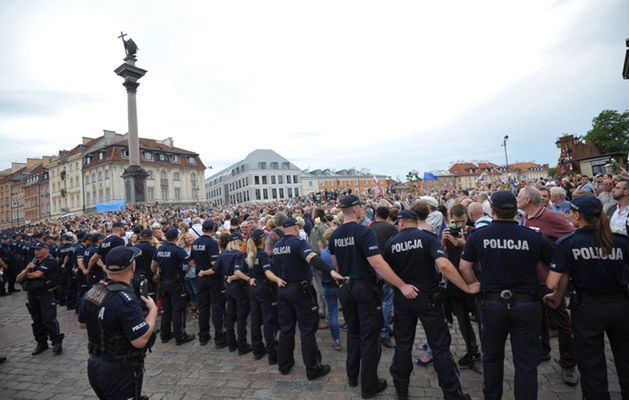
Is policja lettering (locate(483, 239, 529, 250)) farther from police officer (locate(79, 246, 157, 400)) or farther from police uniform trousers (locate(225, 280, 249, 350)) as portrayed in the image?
police uniform trousers (locate(225, 280, 249, 350))

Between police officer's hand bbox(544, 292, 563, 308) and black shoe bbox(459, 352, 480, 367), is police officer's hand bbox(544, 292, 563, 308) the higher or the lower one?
the higher one

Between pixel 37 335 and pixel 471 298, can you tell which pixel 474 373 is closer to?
pixel 471 298

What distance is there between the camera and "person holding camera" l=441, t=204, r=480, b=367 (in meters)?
4.59

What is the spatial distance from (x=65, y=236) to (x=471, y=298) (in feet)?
36.2

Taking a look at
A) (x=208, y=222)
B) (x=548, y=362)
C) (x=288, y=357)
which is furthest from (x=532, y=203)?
(x=208, y=222)

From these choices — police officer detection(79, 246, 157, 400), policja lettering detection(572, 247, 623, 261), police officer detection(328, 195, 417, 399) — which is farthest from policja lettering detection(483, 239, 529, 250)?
police officer detection(79, 246, 157, 400)

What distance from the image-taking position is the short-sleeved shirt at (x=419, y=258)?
3.81 meters

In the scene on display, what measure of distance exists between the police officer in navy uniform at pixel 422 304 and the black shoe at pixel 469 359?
0.96 meters

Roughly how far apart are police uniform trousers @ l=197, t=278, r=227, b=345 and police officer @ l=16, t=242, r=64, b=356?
9.91 ft

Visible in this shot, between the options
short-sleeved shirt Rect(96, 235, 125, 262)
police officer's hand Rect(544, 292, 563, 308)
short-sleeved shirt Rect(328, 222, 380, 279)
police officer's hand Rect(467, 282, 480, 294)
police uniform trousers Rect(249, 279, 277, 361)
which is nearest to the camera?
police officer's hand Rect(544, 292, 563, 308)

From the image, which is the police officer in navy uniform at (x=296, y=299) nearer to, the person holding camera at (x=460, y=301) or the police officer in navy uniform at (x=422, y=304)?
the police officer in navy uniform at (x=422, y=304)

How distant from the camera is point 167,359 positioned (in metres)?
5.83

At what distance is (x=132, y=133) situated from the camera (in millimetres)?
32594

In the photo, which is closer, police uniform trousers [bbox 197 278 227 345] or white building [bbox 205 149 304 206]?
police uniform trousers [bbox 197 278 227 345]
